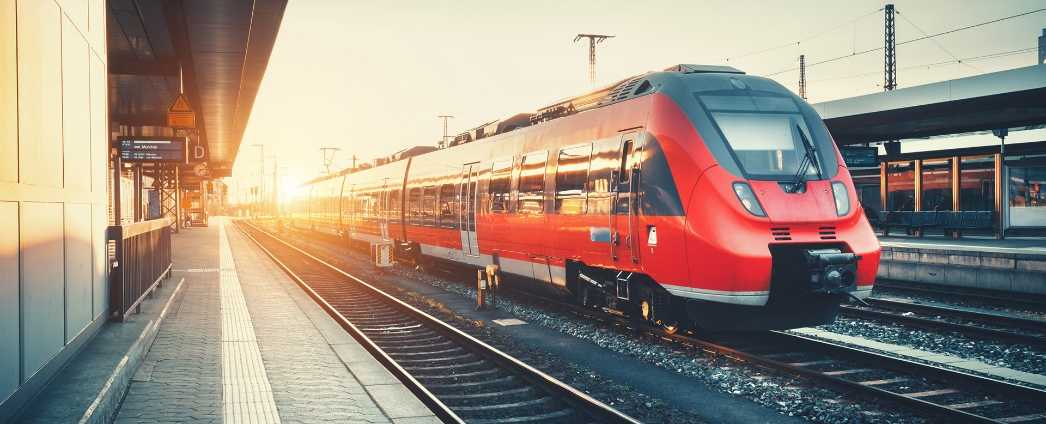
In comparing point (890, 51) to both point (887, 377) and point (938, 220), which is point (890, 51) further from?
point (887, 377)

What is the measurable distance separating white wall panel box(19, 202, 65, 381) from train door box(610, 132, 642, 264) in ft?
19.8

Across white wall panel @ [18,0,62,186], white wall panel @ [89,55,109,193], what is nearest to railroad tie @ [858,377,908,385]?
white wall panel @ [18,0,62,186]

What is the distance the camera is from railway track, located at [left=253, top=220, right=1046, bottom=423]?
21.0 feet

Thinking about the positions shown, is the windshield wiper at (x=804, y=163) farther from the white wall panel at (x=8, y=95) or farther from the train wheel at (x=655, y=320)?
the white wall panel at (x=8, y=95)

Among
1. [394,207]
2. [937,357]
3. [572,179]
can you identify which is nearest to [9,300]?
[572,179]

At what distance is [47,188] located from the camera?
6305 mm

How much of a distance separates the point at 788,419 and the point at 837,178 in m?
3.47

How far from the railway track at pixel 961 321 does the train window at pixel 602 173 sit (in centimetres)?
430

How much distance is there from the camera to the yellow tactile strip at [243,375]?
21.0 ft

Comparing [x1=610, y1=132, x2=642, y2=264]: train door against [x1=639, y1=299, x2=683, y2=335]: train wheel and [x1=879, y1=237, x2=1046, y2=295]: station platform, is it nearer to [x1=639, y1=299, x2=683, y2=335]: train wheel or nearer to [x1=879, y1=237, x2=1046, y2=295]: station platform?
[x1=639, y1=299, x2=683, y2=335]: train wheel

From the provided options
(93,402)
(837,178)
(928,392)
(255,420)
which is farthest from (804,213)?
(93,402)

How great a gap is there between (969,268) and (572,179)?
9.90 meters

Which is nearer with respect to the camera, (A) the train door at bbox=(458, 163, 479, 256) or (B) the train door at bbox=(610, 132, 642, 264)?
(B) the train door at bbox=(610, 132, 642, 264)

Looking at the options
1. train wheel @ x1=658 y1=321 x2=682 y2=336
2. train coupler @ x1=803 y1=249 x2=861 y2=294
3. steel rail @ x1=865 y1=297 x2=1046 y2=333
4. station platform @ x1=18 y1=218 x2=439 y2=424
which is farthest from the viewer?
→ steel rail @ x1=865 y1=297 x2=1046 y2=333
